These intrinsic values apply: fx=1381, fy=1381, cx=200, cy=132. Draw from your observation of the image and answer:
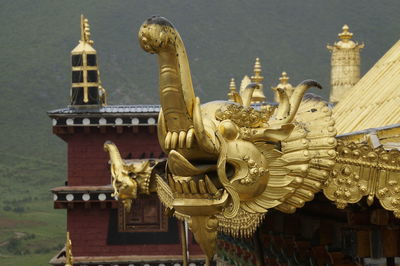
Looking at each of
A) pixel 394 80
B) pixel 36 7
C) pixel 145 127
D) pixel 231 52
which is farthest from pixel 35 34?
pixel 394 80

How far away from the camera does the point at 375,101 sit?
1173 centimetres

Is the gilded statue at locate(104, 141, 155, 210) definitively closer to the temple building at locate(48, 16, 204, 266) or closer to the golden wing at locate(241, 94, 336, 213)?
the golden wing at locate(241, 94, 336, 213)

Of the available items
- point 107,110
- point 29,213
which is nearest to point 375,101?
point 107,110

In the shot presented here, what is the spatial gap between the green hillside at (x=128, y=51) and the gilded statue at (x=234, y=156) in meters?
78.3

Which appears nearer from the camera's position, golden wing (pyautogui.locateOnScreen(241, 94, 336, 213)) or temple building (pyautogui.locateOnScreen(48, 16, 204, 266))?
golden wing (pyautogui.locateOnScreen(241, 94, 336, 213))

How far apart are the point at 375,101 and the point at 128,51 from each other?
9879 cm

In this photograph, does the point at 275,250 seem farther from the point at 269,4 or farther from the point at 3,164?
the point at 269,4

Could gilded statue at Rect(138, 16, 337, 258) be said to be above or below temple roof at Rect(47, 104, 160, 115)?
below

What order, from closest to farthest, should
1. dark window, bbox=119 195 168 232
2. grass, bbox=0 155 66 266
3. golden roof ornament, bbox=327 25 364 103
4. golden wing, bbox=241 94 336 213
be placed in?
golden wing, bbox=241 94 336 213, golden roof ornament, bbox=327 25 364 103, dark window, bbox=119 195 168 232, grass, bbox=0 155 66 266

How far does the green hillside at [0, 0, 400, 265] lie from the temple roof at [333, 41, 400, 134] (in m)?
73.5

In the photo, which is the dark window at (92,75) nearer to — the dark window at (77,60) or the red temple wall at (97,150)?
the dark window at (77,60)

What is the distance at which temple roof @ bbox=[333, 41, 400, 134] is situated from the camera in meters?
10.8

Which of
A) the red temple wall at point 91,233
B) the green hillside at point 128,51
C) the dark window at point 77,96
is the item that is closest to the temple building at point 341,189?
the dark window at point 77,96

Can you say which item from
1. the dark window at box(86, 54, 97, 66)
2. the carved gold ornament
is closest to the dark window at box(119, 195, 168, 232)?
the dark window at box(86, 54, 97, 66)
